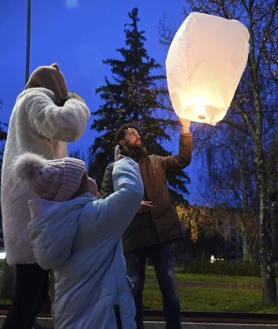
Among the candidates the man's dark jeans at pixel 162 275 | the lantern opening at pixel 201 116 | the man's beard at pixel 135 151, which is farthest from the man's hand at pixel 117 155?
the lantern opening at pixel 201 116

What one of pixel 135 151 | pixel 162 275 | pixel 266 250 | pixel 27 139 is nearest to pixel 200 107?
pixel 135 151

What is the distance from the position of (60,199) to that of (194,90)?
2.03 metres

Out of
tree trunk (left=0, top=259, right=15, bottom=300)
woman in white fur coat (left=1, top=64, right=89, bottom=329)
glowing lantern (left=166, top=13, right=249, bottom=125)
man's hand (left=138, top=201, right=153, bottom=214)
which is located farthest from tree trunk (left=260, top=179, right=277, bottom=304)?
woman in white fur coat (left=1, top=64, right=89, bottom=329)

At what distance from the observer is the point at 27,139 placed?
2.96m

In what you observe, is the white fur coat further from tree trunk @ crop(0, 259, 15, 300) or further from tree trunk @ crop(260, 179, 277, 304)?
tree trunk @ crop(260, 179, 277, 304)

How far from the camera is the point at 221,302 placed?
8055mm

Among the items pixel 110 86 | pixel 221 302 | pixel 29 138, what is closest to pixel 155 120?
pixel 221 302

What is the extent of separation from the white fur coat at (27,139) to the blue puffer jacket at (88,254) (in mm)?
505

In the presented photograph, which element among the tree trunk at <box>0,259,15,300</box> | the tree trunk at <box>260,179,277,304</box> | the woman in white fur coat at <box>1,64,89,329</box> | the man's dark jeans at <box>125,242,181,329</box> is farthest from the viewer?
the tree trunk at <box>260,179,277,304</box>

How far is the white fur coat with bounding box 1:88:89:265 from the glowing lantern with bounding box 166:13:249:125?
1.35m

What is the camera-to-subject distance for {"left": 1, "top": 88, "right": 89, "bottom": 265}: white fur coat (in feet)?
9.00

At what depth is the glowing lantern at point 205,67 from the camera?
4.03m

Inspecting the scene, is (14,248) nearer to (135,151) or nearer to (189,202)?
(135,151)

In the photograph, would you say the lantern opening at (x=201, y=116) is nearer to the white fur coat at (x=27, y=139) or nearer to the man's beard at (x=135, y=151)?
the man's beard at (x=135, y=151)
